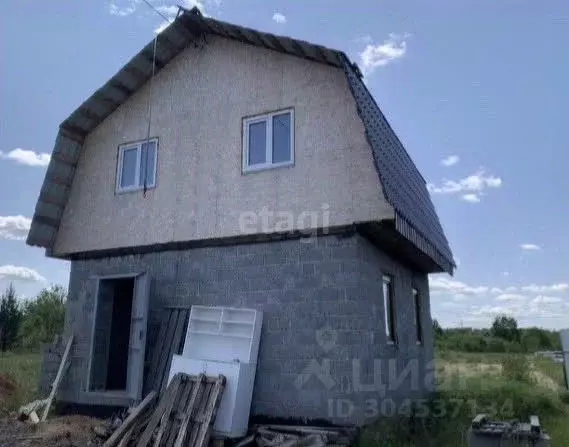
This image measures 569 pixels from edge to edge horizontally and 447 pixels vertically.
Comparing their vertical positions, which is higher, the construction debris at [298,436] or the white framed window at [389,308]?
the white framed window at [389,308]

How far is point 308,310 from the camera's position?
708 cm

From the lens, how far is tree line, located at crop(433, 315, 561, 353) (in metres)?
31.5

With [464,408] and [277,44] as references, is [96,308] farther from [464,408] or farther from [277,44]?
[464,408]

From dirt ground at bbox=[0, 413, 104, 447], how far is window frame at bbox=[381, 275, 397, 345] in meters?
4.76

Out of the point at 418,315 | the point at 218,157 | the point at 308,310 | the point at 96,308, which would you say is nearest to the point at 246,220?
the point at 218,157

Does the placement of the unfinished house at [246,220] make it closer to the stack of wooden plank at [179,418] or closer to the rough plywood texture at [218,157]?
the rough plywood texture at [218,157]

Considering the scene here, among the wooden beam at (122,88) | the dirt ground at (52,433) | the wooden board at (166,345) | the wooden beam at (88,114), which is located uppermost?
the wooden beam at (122,88)

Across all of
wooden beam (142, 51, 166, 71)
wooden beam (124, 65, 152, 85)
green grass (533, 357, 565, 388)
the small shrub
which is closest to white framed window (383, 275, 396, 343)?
wooden beam (142, 51, 166, 71)

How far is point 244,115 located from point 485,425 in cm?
577

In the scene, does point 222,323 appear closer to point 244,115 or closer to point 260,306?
point 260,306

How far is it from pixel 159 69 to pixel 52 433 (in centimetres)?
663

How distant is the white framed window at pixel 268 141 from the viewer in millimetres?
7879

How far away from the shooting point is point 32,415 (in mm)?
8312

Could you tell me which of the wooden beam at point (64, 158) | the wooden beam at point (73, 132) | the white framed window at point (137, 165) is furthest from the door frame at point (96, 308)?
the wooden beam at point (73, 132)
